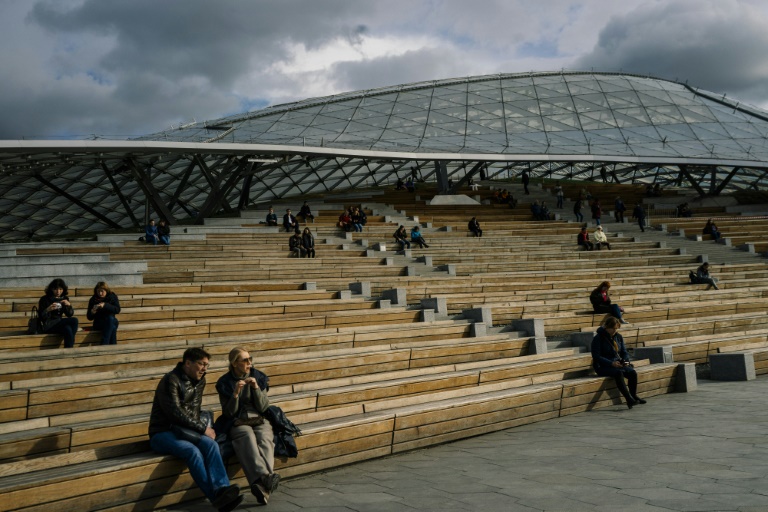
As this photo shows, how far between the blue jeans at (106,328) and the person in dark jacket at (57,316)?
1.19 feet

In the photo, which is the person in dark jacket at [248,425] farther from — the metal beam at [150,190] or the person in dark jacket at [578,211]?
the person in dark jacket at [578,211]

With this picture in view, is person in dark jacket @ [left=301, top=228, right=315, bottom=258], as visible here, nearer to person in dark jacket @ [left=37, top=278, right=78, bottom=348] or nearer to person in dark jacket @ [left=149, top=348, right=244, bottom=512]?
person in dark jacket @ [left=37, top=278, right=78, bottom=348]

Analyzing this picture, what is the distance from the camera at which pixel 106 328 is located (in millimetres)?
10961

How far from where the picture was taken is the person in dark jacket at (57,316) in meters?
10.6

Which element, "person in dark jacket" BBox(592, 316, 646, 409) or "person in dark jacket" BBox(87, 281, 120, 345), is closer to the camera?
"person in dark jacket" BBox(87, 281, 120, 345)

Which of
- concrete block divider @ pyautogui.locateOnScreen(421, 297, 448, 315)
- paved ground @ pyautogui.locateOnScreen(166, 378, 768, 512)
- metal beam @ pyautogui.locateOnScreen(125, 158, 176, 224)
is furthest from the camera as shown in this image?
metal beam @ pyautogui.locateOnScreen(125, 158, 176, 224)

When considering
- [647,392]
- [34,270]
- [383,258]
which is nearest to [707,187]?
[383,258]

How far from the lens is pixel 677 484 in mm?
6590

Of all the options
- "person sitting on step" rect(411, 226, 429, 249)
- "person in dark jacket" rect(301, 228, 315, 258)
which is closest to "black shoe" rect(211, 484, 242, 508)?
"person in dark jacket" rect(301, 228, 315, 258)

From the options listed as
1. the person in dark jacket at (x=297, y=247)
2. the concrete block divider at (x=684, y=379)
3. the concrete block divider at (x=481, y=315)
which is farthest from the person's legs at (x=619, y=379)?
the person in dark jacket at (x=297, y=247)

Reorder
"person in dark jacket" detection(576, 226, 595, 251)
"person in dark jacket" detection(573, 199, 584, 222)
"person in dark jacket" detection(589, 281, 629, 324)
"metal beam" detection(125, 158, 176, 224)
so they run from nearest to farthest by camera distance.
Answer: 1. "person in dark jacket" detection(589, 281, 629, 324)
2. "person in dark jacket" detection(576, 226, 595, 251)
3. "metal beam" detection(125, 158, 176, 224)
4. "person in dark jacket" detection(573, 199, 584, 222)

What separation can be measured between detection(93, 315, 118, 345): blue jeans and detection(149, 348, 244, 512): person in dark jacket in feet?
14.8

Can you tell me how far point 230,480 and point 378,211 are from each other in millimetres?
28854

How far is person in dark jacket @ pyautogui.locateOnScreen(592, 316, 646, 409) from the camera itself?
11172mm
